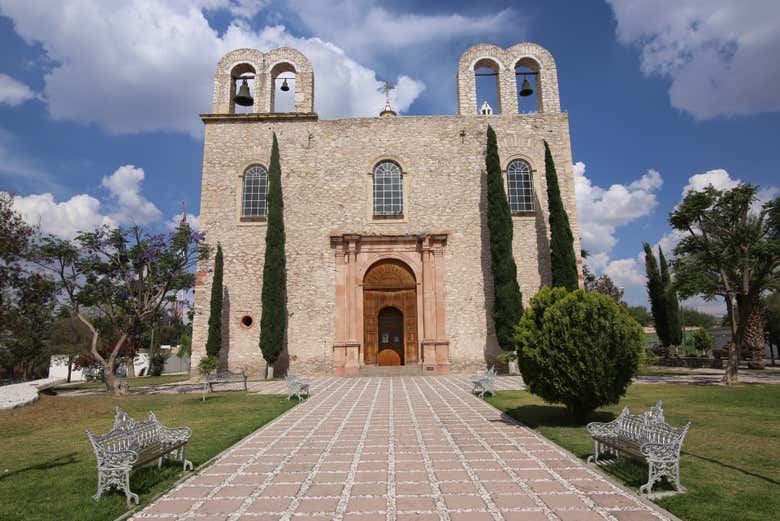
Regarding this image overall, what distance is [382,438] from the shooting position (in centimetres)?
676

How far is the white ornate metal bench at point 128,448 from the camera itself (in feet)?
14.5

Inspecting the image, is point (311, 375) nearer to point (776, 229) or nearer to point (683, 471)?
point (683, 471)

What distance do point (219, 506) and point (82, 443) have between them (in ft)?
14.3

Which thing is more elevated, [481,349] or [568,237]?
[568,237]

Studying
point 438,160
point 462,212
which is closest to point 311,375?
point 462,212

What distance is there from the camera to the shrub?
7.06 metres

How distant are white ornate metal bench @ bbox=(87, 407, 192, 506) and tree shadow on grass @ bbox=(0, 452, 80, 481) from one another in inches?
52.2

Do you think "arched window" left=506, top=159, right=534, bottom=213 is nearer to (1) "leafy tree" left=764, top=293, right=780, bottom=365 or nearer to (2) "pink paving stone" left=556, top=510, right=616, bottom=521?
(2) "pink paving stone" left=556, top=510, right=616, bottom=521

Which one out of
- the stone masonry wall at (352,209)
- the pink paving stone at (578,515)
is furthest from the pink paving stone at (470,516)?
the stone masonry wall at (352,209)

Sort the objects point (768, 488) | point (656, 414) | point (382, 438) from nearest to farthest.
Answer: point (768, 488), point (656, 414), point (382, 438)

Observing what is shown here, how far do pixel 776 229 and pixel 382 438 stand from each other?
13.7 m

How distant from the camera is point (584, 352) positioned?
7.12m

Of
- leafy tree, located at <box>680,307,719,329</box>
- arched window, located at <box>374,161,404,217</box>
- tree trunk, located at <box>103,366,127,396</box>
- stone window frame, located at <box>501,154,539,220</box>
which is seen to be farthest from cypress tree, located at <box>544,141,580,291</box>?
leafy tree, located at <box>680,307,719,329</box>

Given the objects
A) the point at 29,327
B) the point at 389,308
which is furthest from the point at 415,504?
the point at 29,327
